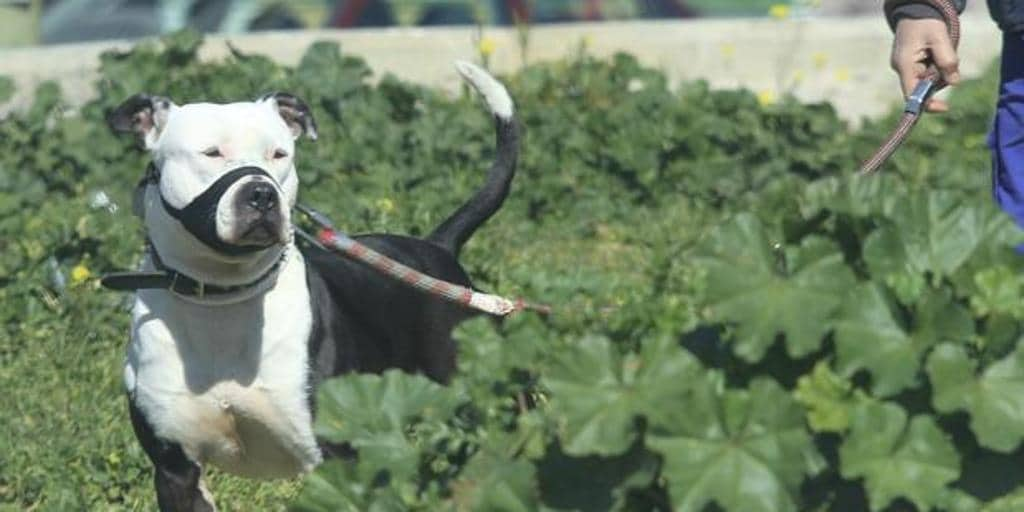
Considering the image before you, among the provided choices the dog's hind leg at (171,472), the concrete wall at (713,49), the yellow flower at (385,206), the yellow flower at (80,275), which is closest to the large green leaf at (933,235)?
the dog's hind leg at (171,472)

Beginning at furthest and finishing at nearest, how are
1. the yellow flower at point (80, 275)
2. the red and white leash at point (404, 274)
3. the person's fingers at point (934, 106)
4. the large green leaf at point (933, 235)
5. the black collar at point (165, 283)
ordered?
the yellow flower at point (80, 275), the red and white leash at point (404, 274), the black collar at point (165, 283), the person's fingers at point (934, 106), the large green leaf at point (933, 235)

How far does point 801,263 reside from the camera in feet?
10.8

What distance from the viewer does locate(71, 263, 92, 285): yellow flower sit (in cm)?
719

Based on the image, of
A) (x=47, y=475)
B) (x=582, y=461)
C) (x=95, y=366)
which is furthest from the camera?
(x=95, y=366)

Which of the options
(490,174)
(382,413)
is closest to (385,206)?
(490,174)

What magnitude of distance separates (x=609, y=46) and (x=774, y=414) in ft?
27.8

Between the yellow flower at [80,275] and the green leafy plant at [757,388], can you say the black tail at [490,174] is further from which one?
the green leafy plant at [757,388]

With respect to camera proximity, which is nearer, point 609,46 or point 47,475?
point 47,475

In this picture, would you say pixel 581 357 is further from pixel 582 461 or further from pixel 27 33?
pixel 27 33

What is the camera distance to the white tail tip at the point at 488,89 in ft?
20.3

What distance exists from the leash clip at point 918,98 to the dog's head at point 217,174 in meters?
1.31

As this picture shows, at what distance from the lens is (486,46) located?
34.4 feet

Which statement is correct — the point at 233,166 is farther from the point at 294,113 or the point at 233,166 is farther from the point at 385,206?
the point at 385,206

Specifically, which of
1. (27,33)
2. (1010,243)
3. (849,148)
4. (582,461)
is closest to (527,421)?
(582,461)
